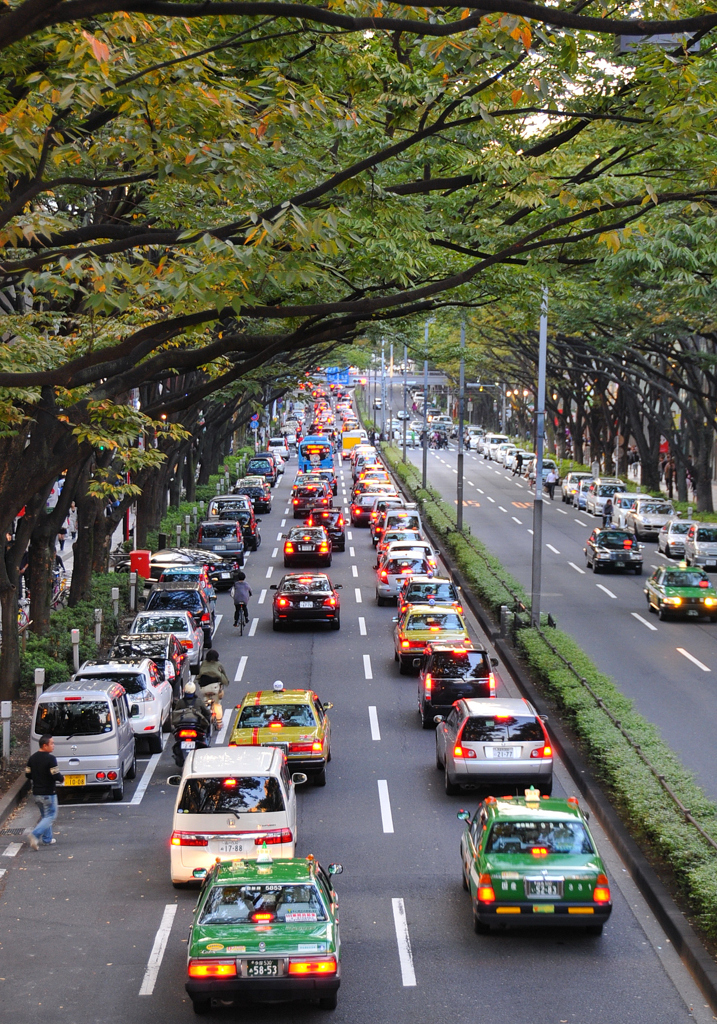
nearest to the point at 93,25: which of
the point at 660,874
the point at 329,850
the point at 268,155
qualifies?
the point at 268,155

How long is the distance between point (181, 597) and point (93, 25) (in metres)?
18.4

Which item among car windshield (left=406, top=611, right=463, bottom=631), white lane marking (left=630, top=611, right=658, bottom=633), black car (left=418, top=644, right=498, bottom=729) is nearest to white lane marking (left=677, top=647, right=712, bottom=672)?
white lane marking (left=630, top=611, right=658, bottom=633)

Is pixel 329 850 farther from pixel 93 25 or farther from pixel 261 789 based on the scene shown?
pixel 93 25

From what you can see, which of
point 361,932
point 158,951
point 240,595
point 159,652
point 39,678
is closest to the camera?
point 158,951

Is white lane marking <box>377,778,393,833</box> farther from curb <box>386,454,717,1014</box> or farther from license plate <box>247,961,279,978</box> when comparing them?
license plate <box>247,961,279,978</box>

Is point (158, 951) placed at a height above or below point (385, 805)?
above

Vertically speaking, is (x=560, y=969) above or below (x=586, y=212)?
below

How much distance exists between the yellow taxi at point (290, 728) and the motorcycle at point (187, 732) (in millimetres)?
616

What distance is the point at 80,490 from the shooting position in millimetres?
28625

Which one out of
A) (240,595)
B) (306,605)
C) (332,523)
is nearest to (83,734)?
(240,595)

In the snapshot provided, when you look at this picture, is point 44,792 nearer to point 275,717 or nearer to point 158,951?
point 275,717

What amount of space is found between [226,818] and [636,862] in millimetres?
4610

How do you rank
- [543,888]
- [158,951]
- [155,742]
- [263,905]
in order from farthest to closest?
1. [155,742]
2. [158,951]
3. [543,888]
4. [263,905]

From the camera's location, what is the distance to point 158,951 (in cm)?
1179
